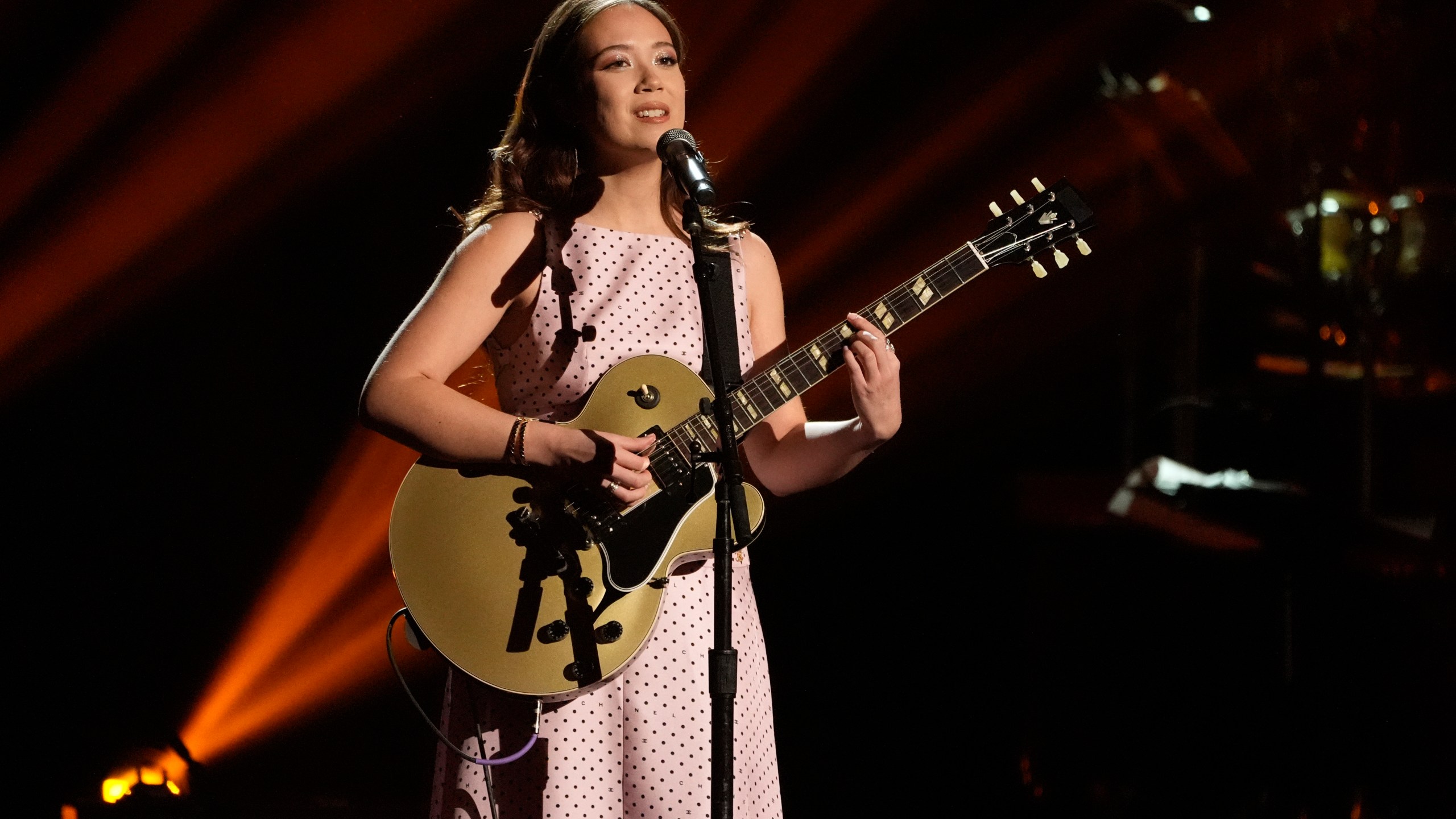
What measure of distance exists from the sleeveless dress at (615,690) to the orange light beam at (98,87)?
2.02m

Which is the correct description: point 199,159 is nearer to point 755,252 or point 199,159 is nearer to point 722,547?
point 755,252

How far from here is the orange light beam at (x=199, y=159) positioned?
3.46 m

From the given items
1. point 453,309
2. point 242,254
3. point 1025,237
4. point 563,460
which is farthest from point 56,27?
point 1025,237

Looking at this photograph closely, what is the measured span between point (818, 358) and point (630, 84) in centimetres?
59

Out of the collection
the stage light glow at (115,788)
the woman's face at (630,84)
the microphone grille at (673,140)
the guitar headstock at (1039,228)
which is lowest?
the stage light glow at (115,788)

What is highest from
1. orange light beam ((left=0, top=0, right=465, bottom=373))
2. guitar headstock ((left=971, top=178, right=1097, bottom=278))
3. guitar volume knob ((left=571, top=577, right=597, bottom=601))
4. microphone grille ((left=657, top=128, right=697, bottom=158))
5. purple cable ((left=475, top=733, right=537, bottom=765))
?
orange light beam ((left=0, top=0, right=465, bottom=373))

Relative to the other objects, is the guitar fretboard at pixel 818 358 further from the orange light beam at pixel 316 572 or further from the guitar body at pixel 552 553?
the orange light beam at pixel 316 572

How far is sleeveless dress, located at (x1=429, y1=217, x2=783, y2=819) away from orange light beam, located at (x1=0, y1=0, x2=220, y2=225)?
202 cm

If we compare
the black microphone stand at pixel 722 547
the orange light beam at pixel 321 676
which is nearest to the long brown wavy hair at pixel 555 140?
the black microphone stand at pixel 722 547

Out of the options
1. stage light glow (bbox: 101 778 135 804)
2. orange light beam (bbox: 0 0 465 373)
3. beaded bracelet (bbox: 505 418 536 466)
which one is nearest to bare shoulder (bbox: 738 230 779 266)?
beaded bracelet (bbox: 505 418 536 466)

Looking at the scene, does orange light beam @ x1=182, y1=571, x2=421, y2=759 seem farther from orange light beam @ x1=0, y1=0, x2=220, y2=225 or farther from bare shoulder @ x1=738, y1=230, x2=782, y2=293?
bare shoulder @ x1=738, y1=230, x2=782, y2=293

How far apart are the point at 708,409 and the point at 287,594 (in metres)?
2.41

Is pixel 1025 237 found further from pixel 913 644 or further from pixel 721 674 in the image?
pixel 913 644

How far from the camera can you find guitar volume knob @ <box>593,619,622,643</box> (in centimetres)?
180
